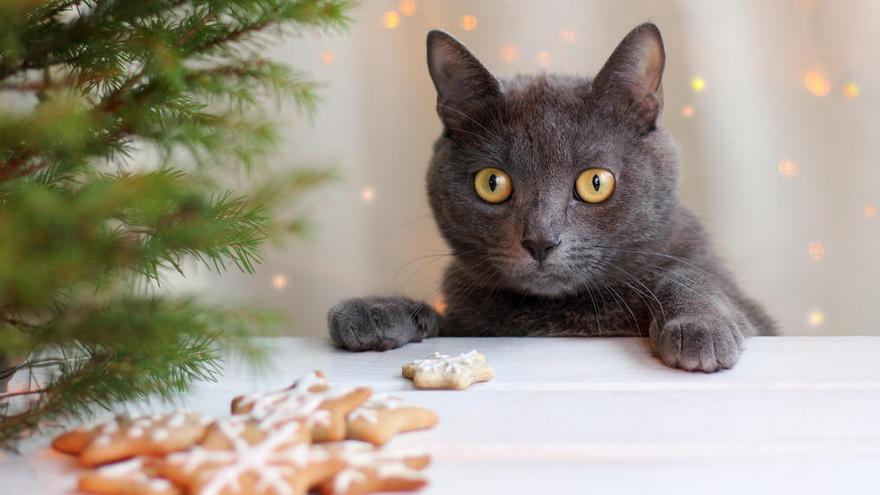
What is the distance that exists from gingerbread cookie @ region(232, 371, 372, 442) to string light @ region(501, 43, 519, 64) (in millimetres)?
1097

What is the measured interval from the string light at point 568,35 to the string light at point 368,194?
0.54 metres

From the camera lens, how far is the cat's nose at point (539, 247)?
109 centimetres

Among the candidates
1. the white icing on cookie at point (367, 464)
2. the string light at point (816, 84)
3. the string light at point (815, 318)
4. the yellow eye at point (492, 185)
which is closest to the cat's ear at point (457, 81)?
the yellow eye at point (492, 185)

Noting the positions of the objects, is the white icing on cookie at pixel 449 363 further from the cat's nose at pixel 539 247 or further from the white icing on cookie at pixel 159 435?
the white icing on cookie at pixel 159 435

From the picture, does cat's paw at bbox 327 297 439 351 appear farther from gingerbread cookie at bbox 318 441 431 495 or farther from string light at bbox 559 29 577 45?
string light at bbox 559 29 577 45

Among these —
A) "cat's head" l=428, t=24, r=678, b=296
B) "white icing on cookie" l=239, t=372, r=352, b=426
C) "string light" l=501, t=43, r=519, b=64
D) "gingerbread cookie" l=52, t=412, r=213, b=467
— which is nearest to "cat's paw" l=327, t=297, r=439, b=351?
"cat's head" l=428, t=24, r=678, b=296

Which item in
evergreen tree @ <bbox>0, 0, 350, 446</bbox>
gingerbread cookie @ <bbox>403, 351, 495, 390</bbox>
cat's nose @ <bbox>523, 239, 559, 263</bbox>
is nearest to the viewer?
evergreen tree @ <bbox>0, 0, 350, 446</bbox>

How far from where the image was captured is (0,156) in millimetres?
671

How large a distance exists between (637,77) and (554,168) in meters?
0.20

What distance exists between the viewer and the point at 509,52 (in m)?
1.74

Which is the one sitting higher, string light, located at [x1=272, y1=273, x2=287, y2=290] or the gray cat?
the gray cat

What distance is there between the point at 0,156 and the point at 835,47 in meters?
1.53

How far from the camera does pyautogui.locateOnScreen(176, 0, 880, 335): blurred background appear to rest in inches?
64.4

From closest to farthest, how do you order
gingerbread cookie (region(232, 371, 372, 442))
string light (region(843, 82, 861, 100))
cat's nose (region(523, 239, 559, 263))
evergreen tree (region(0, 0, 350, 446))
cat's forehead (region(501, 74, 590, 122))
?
evergreen tree (region(0, 0, 350, 446)) → gingerbread cookie (region(232, 371, 372, 442)) → cat's nose (region(523, 239, 559, 263)) → cat's forehead (region(501, 74, 590, 122)) → string light (region(843, 82, 861, 100))
